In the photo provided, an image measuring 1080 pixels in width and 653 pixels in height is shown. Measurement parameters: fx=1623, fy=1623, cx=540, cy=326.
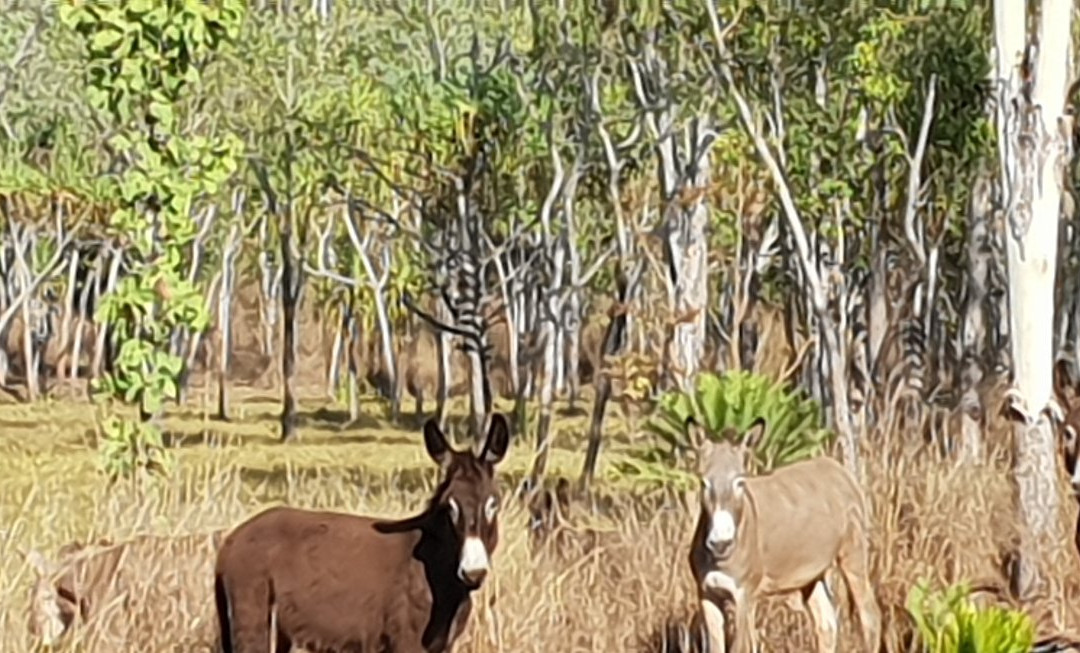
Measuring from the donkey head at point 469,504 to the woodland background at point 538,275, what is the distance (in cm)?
79

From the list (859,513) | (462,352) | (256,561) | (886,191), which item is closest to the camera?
(256,561)

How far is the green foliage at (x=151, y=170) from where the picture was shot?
4453 millimetres

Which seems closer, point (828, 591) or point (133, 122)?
point (828, 591)

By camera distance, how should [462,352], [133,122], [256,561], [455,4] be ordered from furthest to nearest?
[462,352] < [455,4] < [133,122] < [256,561]

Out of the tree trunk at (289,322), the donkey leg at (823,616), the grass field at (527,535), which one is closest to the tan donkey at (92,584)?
the grass field at (527,535)

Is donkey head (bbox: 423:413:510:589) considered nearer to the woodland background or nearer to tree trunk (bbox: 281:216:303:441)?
the woodland background

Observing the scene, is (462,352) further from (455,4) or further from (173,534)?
(173,534)

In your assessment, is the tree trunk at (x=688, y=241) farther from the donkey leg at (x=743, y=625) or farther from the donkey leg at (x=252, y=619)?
the donkey leg at (x=252, y=619)

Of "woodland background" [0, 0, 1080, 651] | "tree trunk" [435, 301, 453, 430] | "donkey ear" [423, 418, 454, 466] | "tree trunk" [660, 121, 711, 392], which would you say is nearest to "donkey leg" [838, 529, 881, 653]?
"woodland background" [0, 0, 1080, 651]

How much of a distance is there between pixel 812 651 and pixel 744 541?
74cm

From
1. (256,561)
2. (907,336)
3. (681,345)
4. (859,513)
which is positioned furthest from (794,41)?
(256,561)

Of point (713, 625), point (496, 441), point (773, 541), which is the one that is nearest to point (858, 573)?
point (773, 541)

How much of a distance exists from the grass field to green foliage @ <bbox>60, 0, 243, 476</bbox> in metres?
0.38

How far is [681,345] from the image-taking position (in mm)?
7344
